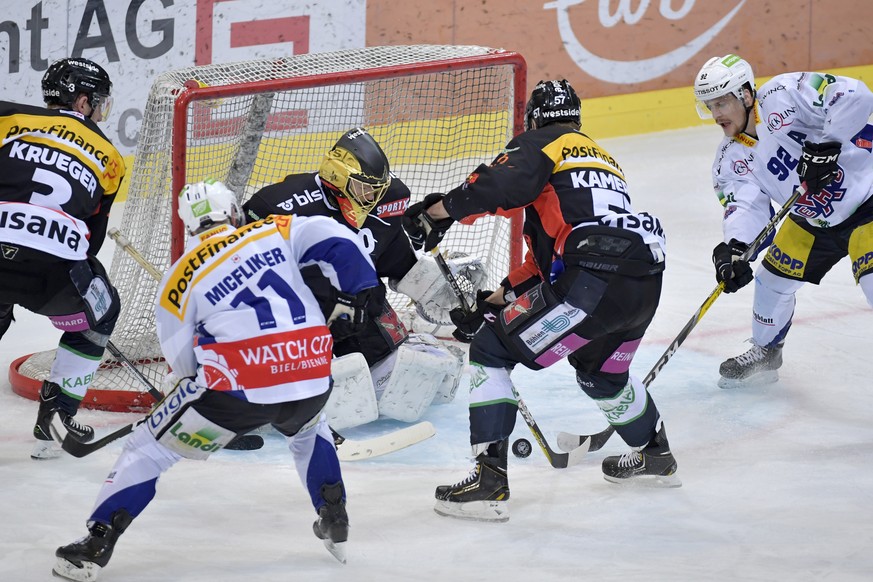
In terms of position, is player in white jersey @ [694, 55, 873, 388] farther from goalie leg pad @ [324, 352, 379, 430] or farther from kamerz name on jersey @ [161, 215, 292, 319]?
kamerz name on jersey @ [161, 215, 292, 319]

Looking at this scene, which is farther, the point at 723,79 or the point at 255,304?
the point at 723,79

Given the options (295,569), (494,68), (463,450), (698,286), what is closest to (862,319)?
(698,286)

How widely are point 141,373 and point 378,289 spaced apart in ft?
2.77

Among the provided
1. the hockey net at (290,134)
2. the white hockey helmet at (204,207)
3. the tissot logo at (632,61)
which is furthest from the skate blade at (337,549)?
the tissot logo at (632,61)

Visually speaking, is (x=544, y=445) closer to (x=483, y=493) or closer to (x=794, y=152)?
(x=483, y=493)

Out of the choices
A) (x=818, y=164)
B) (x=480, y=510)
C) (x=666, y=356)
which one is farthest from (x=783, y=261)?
(x=480, y=510)

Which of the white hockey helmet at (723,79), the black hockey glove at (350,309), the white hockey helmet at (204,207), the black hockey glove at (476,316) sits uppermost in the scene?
the white hockey helmet at (723,79)

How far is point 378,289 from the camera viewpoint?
160 inches

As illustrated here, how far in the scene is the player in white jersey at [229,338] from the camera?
9.07ft

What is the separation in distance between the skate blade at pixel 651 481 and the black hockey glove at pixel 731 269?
685 mm

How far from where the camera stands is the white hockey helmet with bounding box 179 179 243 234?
2.87 m

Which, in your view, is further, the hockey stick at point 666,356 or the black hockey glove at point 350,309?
the hockey stick at point 666,356

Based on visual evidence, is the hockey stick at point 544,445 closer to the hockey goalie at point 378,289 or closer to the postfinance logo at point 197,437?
the hockey goalie at point 378,289

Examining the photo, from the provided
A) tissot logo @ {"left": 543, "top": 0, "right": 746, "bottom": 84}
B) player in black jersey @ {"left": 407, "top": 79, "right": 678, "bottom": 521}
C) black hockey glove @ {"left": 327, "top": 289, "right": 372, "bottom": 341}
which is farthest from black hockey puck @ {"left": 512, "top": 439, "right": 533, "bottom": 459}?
tissot logo @ {"left": 543, "top": 0, "right": 746, "bottom": 84}
